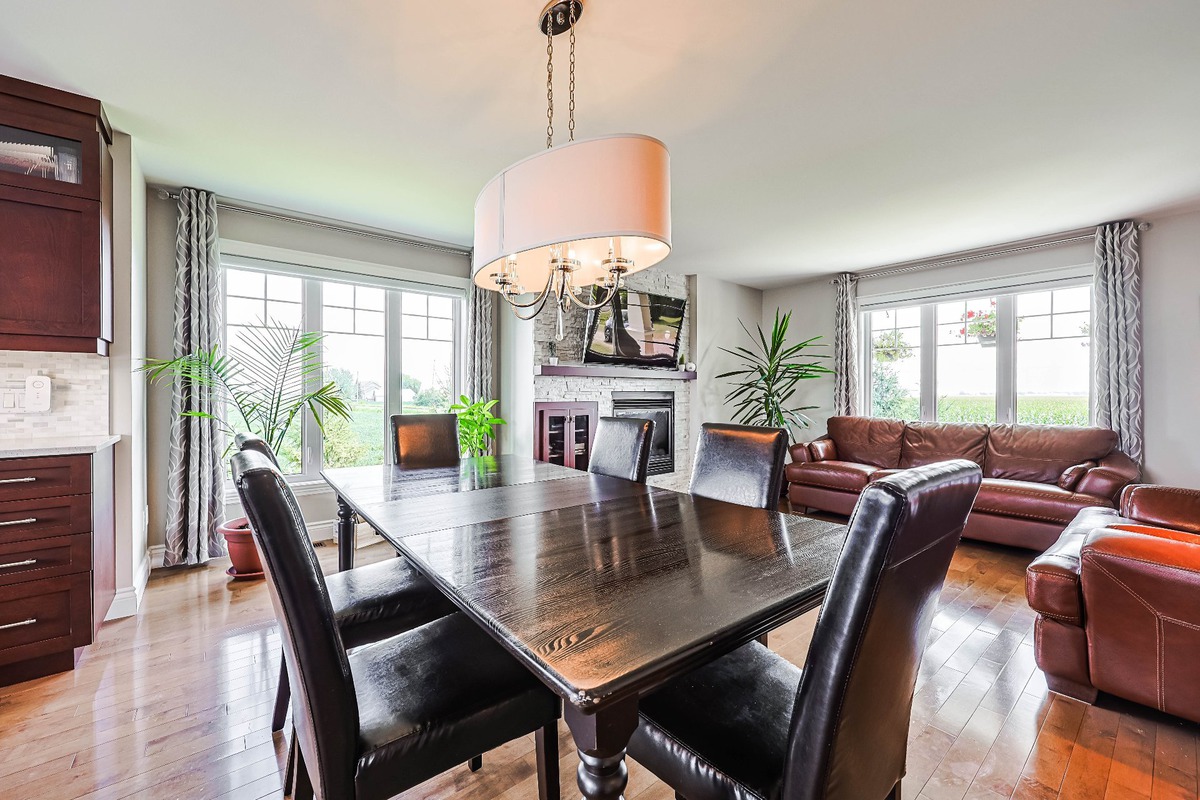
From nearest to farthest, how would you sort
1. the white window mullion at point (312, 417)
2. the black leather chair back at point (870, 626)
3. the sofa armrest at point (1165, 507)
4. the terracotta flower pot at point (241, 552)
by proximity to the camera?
the black leather chair back at point (870, 626) → the sofa armrest at point (1165, 507) → the terracotta flower pot at point (241, 552) → the white window mullion at point (312, 417)

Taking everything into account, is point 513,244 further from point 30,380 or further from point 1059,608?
point 30,380

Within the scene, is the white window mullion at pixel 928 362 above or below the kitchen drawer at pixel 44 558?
above

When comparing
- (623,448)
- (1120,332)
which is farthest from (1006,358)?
(623,448)

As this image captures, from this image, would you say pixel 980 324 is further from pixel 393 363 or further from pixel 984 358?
pixel 393 363

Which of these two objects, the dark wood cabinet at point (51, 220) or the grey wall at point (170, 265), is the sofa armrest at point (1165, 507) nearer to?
the grey wall at point (170, 265)

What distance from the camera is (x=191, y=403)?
10.5 ft

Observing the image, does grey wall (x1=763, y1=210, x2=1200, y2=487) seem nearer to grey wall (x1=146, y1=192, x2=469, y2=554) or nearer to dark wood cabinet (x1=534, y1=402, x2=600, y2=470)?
dark wood cabinet (x1=534, y1=402, x2=600, y2=470)

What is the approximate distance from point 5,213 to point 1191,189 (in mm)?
6385

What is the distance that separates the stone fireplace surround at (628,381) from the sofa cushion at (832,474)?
1.15 m

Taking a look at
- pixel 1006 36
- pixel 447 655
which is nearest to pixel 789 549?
pixel 447 655

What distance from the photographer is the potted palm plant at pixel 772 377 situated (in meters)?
5.26

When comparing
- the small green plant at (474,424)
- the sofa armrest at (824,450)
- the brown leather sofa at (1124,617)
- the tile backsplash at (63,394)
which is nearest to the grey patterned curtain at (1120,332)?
the sofa armrest at (824,450)

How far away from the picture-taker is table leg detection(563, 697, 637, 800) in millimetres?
800

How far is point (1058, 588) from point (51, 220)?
4398 millimetres
